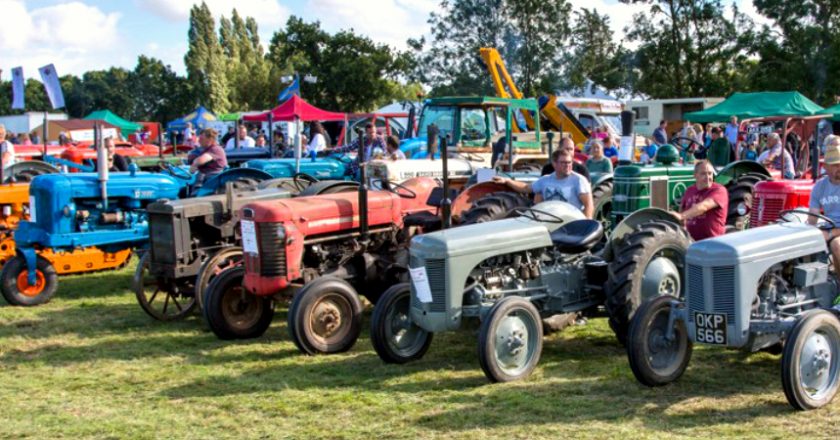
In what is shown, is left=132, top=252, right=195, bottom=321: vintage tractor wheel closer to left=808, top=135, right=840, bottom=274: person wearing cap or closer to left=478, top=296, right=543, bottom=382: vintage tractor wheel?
left=478, top=296, right=543, bottom=382: vintage tractor wheel

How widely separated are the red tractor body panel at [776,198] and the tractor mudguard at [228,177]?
5.45m

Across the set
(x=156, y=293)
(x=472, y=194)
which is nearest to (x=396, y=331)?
(x=472, y=194)

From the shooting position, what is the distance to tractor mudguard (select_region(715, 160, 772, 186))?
9523 millimetres

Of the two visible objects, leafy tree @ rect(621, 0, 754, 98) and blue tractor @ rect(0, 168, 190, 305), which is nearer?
blue tractor @ rect(0, 168, 190, 305)

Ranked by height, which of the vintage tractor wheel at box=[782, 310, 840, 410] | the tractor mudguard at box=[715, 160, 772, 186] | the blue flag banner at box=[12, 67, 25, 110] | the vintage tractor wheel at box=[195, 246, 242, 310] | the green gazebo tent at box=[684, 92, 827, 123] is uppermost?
the blue flag banner at box=[12, 67, 25, 110]

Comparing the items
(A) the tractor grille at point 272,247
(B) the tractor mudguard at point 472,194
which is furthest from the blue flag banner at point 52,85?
(A) the tractor grille at point 272,247

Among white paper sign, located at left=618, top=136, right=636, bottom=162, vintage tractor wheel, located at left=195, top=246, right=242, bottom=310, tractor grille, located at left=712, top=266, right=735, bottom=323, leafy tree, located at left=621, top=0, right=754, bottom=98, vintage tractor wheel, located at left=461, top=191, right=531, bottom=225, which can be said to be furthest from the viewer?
leafy tree, located at left=621, top=0, right=754, bottom=98

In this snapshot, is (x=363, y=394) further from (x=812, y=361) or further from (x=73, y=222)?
(x=73, y=222)

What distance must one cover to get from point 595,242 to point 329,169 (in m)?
6.74

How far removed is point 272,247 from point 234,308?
0.72m

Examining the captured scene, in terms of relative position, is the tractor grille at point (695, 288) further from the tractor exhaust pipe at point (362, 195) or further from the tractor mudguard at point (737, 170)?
the tractor mudguard at point (737, 170)

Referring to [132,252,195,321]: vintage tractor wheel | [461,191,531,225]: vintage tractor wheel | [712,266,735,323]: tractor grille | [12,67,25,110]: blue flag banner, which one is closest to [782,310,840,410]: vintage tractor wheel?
[712,266,735,323]: tractor grille

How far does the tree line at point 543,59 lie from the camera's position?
28391 mm

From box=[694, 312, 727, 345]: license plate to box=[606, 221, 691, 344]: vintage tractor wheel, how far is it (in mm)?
799
